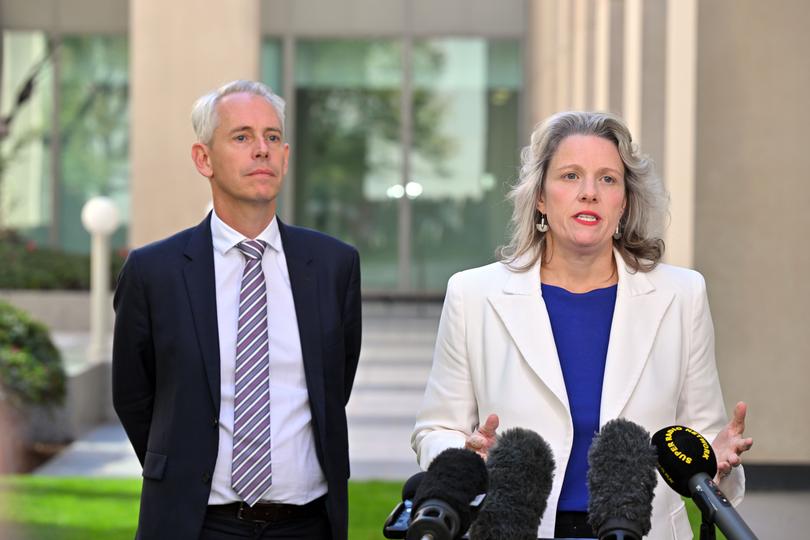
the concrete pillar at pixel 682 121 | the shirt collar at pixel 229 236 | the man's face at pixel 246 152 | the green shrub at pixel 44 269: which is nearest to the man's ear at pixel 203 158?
the man's face at pixel 246 152

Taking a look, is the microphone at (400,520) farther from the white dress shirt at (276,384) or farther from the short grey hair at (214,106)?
the short grey hair at (214,106)

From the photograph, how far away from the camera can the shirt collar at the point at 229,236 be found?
13.2ft

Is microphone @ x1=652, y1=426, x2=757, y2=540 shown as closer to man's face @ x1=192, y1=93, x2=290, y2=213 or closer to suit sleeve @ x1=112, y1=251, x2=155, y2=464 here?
man's face @ x1=192, y1=93, x2=290, y2=213

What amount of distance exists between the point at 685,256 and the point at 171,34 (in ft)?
40.2

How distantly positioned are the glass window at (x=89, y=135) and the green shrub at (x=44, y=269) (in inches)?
147

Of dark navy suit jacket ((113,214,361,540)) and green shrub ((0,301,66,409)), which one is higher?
dark navy suit jacket ((113,214,361,540))

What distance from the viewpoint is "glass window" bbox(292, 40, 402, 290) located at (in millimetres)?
24922

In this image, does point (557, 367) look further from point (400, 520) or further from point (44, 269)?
point (44, 269)

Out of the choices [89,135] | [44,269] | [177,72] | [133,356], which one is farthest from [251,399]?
[89,135]

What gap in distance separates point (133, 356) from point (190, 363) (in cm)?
28

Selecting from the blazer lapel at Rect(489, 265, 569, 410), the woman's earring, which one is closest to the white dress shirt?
the blazer lapel at Rect(489, 265, 569, 410)

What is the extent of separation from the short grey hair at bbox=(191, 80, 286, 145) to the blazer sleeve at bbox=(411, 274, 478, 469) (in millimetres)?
776

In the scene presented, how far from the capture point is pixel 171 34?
19688mm

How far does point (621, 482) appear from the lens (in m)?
2.53
